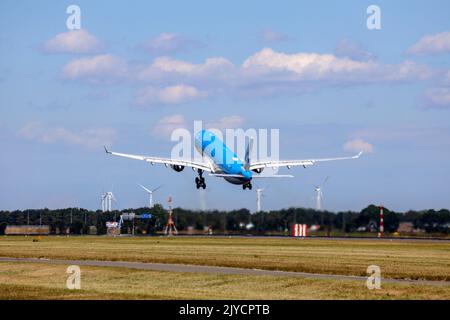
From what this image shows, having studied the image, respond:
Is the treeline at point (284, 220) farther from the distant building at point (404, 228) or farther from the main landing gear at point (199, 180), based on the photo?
the main landing gear at point (199, 180)

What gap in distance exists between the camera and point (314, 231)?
476 ft

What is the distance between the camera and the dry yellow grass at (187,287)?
5028cm

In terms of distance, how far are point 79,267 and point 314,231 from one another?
78740 millimetres

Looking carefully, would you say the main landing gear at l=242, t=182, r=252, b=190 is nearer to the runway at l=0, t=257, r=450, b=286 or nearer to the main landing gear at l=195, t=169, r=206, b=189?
the main landing gear at l=195, t=169, r=206, b=189

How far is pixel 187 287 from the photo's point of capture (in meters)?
55.7

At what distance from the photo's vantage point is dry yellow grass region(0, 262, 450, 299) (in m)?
50.3

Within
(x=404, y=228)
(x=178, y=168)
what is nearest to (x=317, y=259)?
(x=178, y=168)

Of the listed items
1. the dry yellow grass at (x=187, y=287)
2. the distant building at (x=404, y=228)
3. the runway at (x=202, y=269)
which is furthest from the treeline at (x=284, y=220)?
the dry yellow grass at (x=187, y=287)

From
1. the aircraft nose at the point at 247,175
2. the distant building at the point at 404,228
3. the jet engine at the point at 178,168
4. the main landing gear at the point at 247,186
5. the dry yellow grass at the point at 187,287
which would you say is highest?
the jet engine at the point at 178,168

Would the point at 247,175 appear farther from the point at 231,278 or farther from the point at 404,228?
the point at 404,228

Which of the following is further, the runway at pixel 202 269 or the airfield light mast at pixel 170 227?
the airfield light mast at pixel 170 227

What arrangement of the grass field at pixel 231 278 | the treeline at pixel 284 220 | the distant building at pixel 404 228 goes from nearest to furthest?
the grass field at pixel 231 278 → the treeline at pixel 284 220 → the distant building at pixel 404 228
